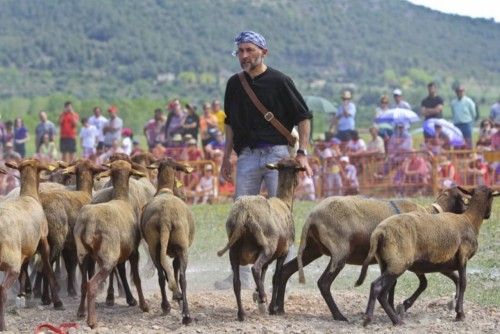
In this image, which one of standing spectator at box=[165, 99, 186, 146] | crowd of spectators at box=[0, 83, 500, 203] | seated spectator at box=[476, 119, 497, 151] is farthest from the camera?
standing spectator at box=[165, 99, 186, 146]

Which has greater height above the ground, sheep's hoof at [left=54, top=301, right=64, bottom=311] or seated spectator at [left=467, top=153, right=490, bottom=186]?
seated spectator at [left=467, top=153, right=490, bottom=186]

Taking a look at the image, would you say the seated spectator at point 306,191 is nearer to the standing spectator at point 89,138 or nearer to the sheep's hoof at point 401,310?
the standing spectator at point 89,138

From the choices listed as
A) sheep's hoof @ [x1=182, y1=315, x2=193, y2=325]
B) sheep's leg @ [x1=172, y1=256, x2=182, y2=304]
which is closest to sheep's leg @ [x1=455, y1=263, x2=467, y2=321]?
sheep's hoof @ [x1=182, y1=315, x2=193, y2=325]

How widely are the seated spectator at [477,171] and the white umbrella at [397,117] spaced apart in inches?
145

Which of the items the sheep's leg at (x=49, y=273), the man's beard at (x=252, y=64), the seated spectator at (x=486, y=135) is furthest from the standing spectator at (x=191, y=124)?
the sheep's leg at (x=49, y=273)

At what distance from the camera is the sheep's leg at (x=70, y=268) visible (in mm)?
14289

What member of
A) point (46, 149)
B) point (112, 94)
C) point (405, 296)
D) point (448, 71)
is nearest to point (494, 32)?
point (448, 71)

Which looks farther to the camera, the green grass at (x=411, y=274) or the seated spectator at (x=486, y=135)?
the seated spectator at (x=486, y=135)

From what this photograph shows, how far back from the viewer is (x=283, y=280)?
13.4m

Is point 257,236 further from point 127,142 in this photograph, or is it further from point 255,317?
point 127,142

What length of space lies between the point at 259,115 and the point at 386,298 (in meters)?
2.62

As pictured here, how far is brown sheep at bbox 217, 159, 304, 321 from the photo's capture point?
12750 mm

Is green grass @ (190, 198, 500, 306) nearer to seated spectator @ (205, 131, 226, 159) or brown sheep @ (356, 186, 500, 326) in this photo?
brown sheep @ (356, 186, 500, 326)

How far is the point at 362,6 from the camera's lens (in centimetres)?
9881
